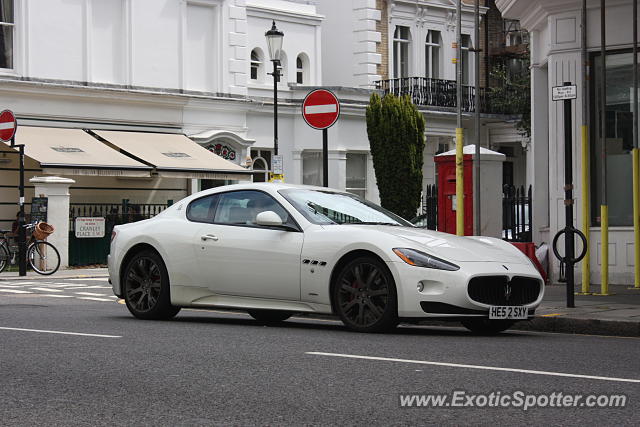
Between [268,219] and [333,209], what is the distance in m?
0.78

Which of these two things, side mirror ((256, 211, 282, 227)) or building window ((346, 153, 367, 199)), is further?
building window ((346, 153, 367, 199))

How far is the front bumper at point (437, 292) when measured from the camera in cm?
1081

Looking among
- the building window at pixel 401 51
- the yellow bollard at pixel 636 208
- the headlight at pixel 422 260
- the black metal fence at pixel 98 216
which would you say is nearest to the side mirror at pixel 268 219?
the headlight at pixel 422 260

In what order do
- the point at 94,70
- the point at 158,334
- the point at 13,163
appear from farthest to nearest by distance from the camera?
the point at 94,70 < the point at 13,163 < the point at 158,334

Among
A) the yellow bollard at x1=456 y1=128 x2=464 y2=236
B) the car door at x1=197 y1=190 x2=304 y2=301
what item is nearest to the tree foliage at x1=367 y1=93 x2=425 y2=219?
the yellow bollard at x1=456 y1=128 x2=464 y2=236

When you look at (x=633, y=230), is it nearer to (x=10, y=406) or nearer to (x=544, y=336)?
(x=544, y=336)

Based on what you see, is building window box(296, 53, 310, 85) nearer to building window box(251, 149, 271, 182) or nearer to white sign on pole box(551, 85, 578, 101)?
building window box(251, 149, 271, 182)

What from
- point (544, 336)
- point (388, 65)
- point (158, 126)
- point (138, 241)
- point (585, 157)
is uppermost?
point (388, 65)

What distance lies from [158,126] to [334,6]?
A: 993 cm

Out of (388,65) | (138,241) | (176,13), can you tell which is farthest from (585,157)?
(388,65)

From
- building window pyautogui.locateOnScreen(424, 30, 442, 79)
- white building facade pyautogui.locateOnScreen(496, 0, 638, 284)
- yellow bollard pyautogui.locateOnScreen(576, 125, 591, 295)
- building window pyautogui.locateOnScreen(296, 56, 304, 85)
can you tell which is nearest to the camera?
yellow bollard pyautogui.locateOnScreen(576, 125, 591, 295)

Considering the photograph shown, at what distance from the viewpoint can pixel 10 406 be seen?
696 cm

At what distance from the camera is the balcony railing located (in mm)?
42000

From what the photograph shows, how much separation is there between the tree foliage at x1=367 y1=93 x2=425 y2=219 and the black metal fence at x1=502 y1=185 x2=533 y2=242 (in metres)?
16.2
